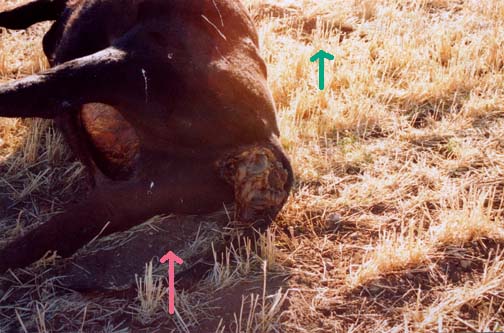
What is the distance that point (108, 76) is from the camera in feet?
11.4

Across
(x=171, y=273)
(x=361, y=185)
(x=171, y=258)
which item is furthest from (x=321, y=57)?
(x=171, y=273)

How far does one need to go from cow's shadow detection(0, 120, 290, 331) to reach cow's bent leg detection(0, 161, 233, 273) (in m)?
0.10

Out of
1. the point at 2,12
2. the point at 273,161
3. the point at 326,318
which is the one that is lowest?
the point at 326,318

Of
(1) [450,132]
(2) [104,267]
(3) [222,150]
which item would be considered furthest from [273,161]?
(1) [450,132]

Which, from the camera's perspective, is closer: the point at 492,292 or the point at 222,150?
the point at 492,292

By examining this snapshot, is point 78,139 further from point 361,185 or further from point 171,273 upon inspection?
point 361,185

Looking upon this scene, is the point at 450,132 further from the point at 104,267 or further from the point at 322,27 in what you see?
the point at 104,267

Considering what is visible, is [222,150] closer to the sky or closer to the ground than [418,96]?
closer to the sky

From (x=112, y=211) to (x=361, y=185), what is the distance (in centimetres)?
156

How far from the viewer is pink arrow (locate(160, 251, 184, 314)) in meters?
3.32

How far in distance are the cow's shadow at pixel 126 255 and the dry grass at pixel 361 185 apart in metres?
0.02

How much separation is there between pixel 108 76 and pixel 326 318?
160cm

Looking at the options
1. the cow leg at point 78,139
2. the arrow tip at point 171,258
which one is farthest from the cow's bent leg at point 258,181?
the cow leg at point 78,139

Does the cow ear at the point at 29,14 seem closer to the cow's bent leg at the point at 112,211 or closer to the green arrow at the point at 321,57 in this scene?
the green arrow at the point at 321,57
